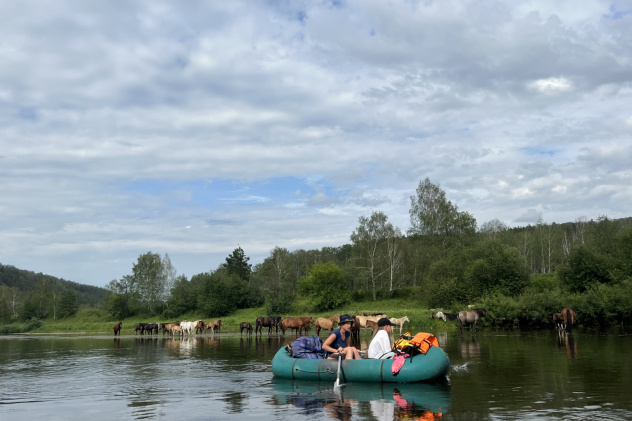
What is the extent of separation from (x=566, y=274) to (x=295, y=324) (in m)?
20.9

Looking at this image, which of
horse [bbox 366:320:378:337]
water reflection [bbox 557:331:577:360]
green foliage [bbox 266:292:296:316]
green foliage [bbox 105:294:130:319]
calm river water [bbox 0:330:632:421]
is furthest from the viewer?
green foliage [bbox 105:294:130:319]

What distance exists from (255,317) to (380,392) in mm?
54041

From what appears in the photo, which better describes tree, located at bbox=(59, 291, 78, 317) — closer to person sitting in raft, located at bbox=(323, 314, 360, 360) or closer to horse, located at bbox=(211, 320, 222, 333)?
horse, located at bbox=(211, 320, 222, 333)

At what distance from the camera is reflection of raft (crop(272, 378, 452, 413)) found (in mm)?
11580

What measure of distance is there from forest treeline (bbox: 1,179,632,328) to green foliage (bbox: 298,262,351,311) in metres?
0.13

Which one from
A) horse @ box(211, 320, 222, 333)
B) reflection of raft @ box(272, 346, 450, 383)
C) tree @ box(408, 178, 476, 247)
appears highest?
tree @ box(408, 178, 476, 247)

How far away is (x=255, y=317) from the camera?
215 feet

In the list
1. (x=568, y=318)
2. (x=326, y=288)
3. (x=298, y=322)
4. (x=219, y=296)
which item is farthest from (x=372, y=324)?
(x=219, y=296)

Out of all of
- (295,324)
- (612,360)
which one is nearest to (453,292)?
(295,324)

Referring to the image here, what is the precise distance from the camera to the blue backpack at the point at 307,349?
1608 cm

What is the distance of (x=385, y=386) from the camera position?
13.7m

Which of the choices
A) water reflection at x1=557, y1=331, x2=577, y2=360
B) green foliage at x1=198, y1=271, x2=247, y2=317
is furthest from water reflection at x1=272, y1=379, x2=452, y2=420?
green foliage at x1=198, y1=271, x2=247, y2=317

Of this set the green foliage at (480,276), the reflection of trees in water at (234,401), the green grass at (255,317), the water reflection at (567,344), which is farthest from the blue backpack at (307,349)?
the green foliage at (480,276)

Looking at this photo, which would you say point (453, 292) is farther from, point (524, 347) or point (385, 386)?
point (385, 386)
